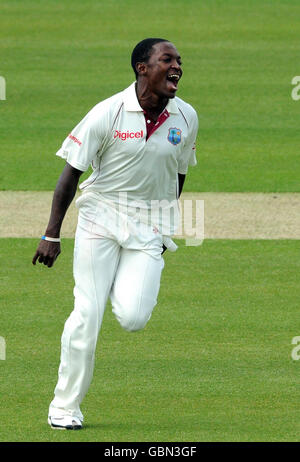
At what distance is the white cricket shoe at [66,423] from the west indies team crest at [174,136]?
1584 mm

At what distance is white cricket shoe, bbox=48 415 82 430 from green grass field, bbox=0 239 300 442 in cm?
6

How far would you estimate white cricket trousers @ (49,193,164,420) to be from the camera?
269 inches

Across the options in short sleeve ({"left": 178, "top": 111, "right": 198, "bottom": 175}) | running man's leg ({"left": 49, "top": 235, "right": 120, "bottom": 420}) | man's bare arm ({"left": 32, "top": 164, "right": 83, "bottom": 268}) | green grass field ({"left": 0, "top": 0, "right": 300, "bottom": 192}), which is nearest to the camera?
running man's leg ({"left": 49, "top": 235, "right": 120, "bottom": 420})

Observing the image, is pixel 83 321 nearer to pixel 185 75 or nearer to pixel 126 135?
pixel 126 135

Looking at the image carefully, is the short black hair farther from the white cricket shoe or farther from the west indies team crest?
the white cricket shoe

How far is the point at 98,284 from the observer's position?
6879 mm

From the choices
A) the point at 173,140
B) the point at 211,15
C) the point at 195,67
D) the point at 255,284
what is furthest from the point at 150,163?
the point at 211,15

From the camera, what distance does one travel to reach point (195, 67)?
793 inches

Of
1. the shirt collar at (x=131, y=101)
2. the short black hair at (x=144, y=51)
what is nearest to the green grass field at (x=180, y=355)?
the shirt collar at (x=131, y=101)

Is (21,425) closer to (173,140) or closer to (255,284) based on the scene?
(173,140)

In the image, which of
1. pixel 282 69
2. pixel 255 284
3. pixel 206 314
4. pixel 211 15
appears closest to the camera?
pixel 206 314

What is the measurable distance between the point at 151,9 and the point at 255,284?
13.2 metres

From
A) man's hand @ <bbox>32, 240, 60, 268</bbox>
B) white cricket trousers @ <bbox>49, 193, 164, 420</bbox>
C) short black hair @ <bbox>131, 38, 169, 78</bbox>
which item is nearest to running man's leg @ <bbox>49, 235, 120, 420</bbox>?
white cricket trousers @ <bbox>49, 193, 164, 420</bbox>

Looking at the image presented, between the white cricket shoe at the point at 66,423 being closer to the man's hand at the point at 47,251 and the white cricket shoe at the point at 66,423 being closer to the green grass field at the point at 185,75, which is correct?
the man's hand at the point at 47,251
